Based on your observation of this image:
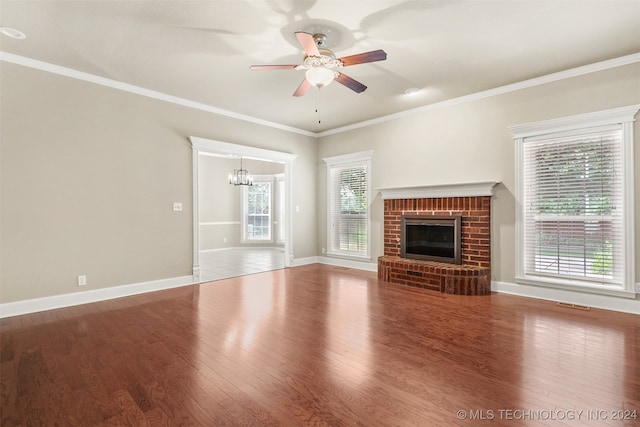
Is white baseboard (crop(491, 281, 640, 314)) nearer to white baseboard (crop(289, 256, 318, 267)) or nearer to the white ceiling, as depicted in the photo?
the white ceiling

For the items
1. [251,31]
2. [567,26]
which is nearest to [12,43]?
[251,31]

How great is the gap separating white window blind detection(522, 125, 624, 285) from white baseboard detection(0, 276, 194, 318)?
519 cm

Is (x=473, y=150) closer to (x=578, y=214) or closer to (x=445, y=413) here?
(x=578, y=214)

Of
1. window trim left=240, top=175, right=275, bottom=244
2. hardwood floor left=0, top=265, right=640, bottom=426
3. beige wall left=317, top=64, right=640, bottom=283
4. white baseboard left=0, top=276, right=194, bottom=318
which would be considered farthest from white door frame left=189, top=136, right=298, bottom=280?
Result: window trim left=240, top=175, right=275, bottom=244

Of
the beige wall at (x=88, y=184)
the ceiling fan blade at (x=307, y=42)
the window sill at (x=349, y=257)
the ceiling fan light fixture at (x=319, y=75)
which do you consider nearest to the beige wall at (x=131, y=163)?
the beige wall at (x=88, y=184)

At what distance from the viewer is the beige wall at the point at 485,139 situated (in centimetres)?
372

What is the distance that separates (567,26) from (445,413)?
3565 millimetres

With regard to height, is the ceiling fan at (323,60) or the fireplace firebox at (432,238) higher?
the ceiling fan at (323,60)

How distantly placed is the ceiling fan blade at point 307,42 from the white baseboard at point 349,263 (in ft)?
13.6

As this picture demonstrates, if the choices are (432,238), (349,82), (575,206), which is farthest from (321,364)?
(575,206)

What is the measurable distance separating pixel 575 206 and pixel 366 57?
3.27 m

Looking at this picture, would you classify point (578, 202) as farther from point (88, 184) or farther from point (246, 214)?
point (246, 214)

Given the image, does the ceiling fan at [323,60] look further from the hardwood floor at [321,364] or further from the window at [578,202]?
the window at [578,202]

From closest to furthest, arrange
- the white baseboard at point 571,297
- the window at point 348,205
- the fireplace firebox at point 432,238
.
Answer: the white baseboard at point 571,297 → the fireplace firebox at point 432,238 → the window at point 348,205
